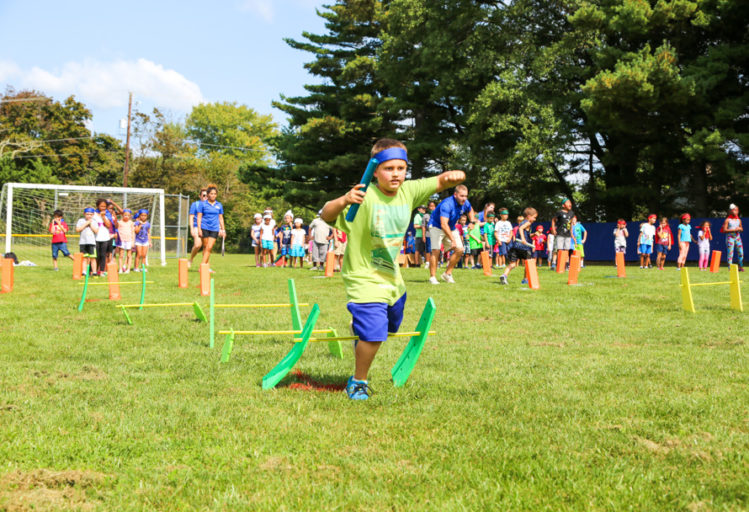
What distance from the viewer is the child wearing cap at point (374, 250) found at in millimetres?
4715

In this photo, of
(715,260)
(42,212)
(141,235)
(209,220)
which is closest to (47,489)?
(209,220)

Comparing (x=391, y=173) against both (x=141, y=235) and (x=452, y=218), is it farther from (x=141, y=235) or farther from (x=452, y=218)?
(x=141, y=235)

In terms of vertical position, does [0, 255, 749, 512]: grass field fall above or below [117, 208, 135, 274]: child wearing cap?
below

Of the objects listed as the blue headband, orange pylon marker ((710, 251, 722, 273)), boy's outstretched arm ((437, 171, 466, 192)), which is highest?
the blue headband

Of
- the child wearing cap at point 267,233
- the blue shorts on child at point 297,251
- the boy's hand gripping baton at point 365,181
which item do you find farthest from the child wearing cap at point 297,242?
the boy's hand gripping baton at point 365,181

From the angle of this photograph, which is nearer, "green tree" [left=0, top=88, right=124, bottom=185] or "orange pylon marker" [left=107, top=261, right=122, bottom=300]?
Result: "orange pylon marker" [left=107, top=261, right=122, bottom=300]

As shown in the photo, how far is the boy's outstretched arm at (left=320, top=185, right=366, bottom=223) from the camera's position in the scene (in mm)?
4570

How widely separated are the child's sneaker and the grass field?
0.09 m

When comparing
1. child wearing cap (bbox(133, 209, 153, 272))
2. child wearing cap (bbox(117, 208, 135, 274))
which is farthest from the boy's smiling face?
child wearing cap (bbox(133, 209, 153, 272))

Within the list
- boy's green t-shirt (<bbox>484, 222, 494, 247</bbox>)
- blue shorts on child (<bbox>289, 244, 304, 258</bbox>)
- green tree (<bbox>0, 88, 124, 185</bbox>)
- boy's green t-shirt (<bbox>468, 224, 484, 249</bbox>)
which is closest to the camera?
boy's green t-shirt (<bbox>468, 224, 484, 249</bbox>)

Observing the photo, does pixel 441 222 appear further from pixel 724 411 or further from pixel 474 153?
pixel 474 153

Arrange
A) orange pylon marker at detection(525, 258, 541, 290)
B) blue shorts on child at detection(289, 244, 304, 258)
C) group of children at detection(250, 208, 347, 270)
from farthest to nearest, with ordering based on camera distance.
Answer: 1. blue shorts on child at detection(289, 244, 304, 258)
2. group of children at detection(250, 208, 347, 270)
3. orange pylon marker at detection(525, 258, 541, 290)

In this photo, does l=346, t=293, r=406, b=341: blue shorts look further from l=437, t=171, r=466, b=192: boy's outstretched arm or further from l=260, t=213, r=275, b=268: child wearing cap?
l=260, t=213, r=275, b=268: child wearing cap

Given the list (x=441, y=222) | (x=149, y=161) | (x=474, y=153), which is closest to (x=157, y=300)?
(x=441, y=222)
